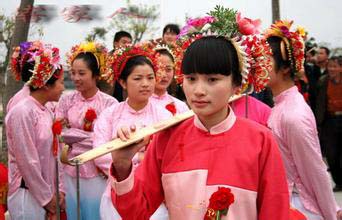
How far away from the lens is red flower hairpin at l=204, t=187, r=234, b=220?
8.14 ft

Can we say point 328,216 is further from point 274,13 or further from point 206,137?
point 274,13

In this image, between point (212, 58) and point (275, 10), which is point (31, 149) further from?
point (275, 10)

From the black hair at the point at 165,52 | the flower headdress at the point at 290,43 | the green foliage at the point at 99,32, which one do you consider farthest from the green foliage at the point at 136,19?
the flower headdress at the point at 290,43

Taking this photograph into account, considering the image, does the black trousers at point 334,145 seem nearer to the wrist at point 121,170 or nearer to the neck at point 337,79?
the neck at point 337,79

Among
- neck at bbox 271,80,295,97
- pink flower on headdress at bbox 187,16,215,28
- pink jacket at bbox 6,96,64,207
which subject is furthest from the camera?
pink jacket at bbox 6,96,64,207

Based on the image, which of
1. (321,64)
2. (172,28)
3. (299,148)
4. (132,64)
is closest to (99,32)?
(172,28)

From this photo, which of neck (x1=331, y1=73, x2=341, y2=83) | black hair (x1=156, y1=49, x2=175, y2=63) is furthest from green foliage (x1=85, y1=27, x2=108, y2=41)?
neck (x1=331, y1=73, x2=341, y2=83)

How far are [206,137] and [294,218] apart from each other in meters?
0.72

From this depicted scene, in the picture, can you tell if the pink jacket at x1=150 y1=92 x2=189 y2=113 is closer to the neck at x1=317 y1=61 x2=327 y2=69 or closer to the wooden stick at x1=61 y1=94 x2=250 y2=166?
the wooden stick at x1=61 y1=94 x2=250 y2=166

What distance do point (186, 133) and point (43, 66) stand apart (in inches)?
93.6

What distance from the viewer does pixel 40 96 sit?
4.73 m

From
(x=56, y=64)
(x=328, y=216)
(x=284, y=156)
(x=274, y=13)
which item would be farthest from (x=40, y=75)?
(x=274, y=13)

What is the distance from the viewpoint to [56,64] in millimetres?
4891

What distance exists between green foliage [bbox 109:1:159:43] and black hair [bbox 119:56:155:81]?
3.32 metres
